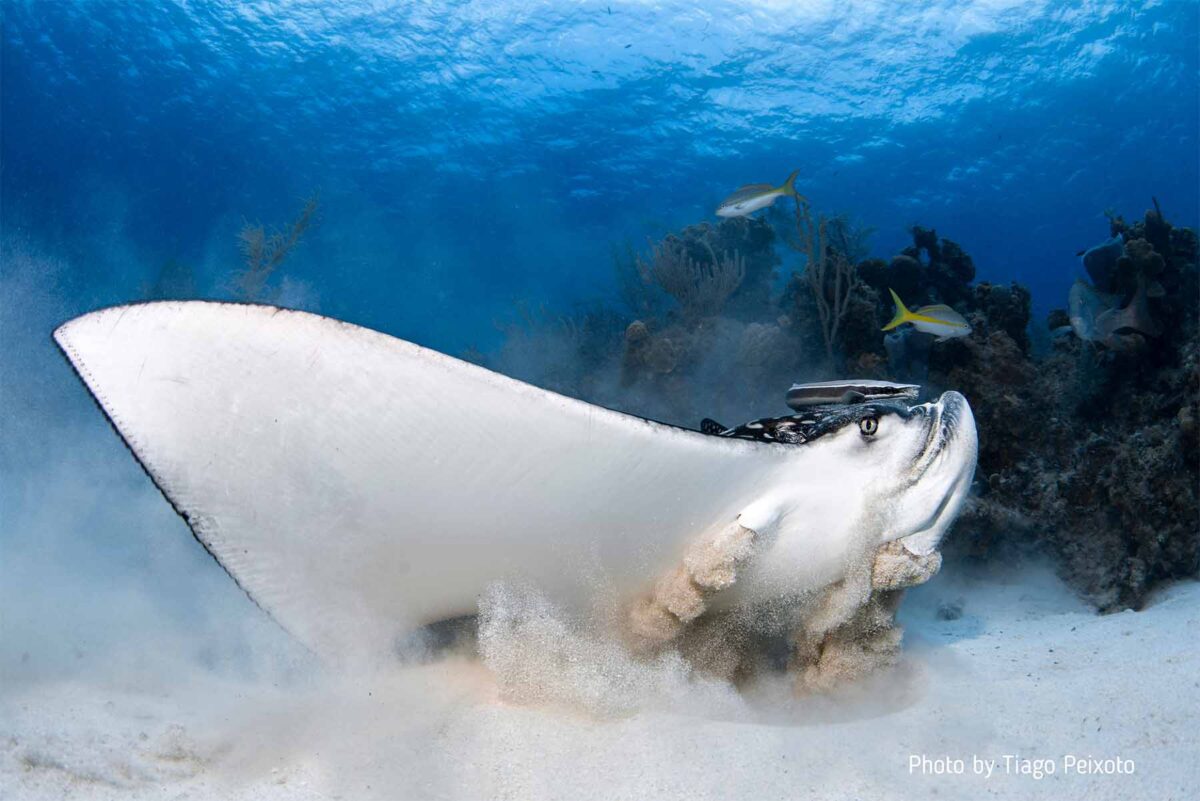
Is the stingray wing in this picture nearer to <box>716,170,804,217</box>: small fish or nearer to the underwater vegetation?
the underwater vegetation

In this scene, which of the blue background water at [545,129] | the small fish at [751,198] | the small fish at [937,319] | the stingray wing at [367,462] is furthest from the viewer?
the blue background water at [545,129]

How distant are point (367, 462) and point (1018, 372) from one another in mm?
5673

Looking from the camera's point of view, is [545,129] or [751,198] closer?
[751,198]

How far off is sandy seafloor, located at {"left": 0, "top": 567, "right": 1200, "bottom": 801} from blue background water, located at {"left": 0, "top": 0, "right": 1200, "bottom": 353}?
1714cm

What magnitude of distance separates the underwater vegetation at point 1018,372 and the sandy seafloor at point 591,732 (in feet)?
6.28

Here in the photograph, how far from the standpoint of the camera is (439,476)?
179cm

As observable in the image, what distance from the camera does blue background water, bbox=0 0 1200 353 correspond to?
21.2 metres

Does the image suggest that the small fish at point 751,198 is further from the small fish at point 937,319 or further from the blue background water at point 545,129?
the blue background water at point 545,129

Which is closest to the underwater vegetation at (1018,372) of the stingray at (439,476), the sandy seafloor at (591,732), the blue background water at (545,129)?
the sandy seafloor at (591,732)

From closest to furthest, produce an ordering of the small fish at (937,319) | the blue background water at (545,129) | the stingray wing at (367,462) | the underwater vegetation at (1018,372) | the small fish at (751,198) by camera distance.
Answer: the stingray wing at (367,462)
the underwater vegetation at (1018,372)
the small fish at (937,319)
the small fish at (751,198)
the blue background water at (545,129)

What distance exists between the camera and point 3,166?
30.5 m

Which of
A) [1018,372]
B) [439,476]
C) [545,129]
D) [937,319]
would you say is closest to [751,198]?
[937,319]

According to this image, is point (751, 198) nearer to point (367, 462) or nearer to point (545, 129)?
point (367, 462)

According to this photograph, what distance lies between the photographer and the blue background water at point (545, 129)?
835 inches
